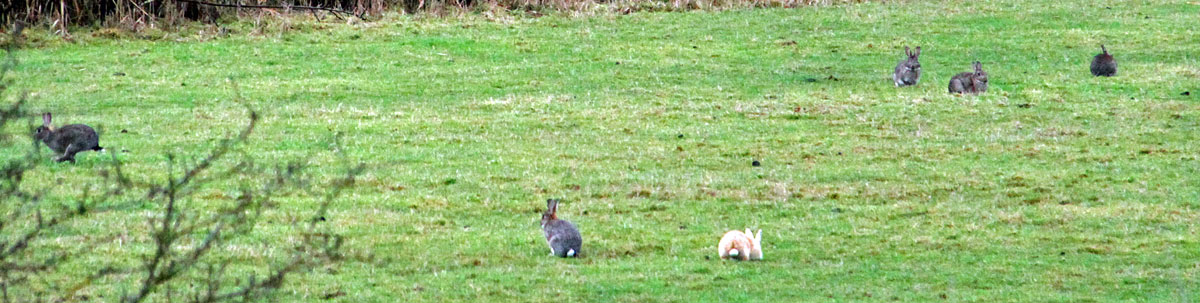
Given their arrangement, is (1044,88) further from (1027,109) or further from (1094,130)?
(1094,130)

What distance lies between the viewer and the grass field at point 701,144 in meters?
10.7

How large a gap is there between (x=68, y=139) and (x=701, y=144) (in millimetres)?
6972

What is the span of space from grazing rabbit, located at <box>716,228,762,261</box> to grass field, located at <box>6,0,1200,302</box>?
0.65ft

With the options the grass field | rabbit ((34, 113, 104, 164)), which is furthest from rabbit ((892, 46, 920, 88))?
rabbit ((34, 113, 104, 164))

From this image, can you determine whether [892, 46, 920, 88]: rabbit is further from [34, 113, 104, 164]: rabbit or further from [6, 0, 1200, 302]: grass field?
[34, 113, 104, 164]: rabbit

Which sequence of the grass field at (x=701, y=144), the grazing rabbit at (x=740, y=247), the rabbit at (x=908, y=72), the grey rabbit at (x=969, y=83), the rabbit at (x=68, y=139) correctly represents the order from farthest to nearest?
the rabbit at (x=908, y=72) → the grey rabbit at (x=969, y=83) → the rabbit at (x=68, y=139) → the grazing rabbit at (x=740, y=247) → the grass field at (x=701, y=144)

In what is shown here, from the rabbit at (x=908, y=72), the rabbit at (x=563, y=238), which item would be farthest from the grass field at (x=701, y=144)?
the rabbit at (x=908, y=72)

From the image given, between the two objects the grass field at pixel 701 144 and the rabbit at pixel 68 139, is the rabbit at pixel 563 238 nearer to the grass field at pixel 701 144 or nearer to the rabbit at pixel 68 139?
the grass field at pixel 701 144

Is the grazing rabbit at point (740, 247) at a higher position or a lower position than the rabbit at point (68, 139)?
higher

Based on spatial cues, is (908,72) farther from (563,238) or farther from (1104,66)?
(563,238)

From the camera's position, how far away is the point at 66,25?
25516 mm

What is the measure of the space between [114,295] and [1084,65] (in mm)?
18007

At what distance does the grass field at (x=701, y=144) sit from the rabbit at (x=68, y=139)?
0.20m

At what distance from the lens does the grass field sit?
35.0 feet
